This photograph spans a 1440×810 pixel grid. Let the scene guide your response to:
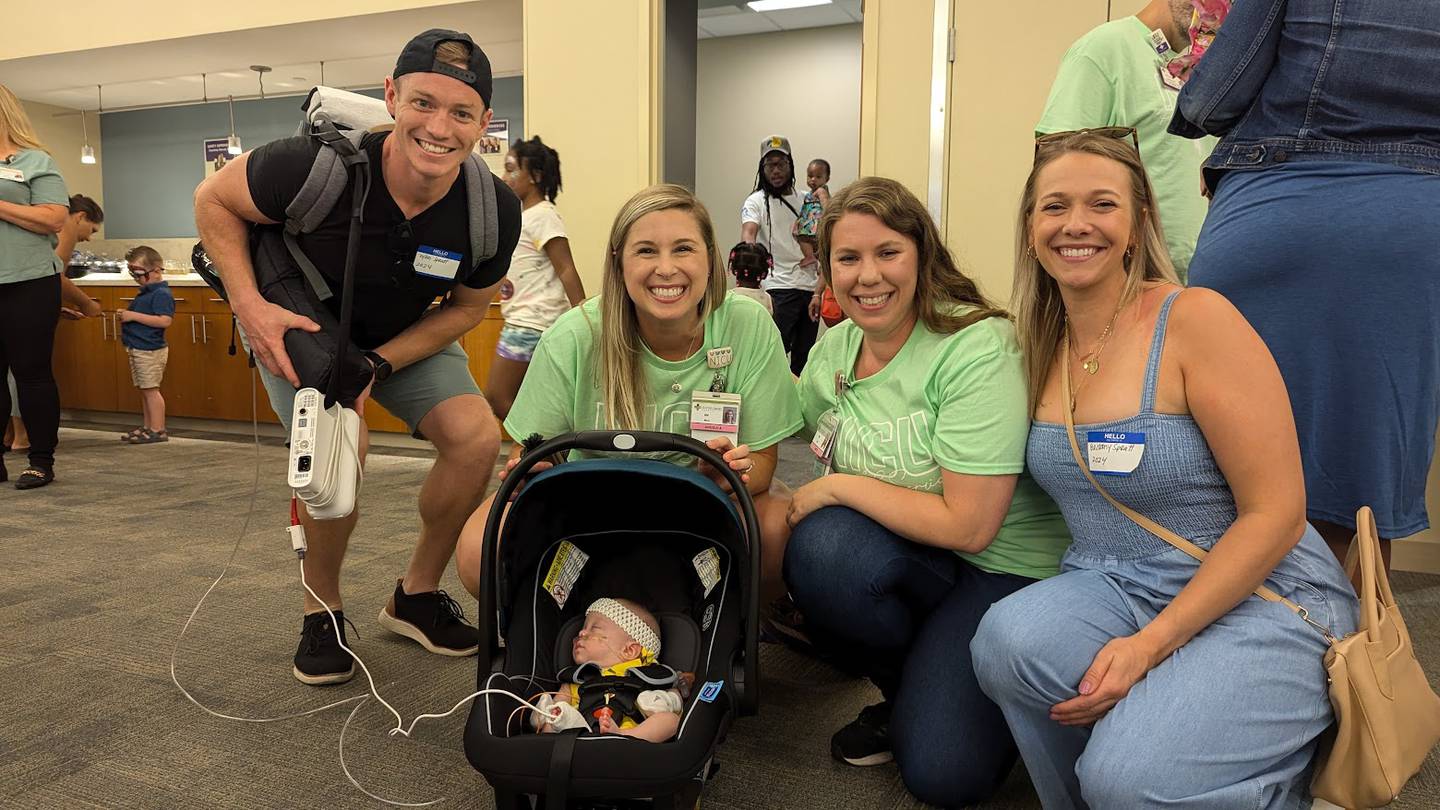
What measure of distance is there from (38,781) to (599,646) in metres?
0.97

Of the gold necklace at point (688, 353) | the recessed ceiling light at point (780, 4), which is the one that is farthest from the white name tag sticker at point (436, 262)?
the recessed ceiling light at point (780, 4)

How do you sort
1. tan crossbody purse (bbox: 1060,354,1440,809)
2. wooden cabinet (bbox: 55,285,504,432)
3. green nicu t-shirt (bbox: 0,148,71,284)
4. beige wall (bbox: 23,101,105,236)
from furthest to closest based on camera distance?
beige wall (bbox: 23,101,105,236) < wooden cabinet (bbox: 55,285,504,432) < green nicu t-shirt (bbox: 0,148,71,284) < tan crossbody purse (bbox: 1060,354,1440,809)

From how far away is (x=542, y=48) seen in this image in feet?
15.9

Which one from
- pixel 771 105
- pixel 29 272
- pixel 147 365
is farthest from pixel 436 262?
pixel 771 105

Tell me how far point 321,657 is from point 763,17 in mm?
7505

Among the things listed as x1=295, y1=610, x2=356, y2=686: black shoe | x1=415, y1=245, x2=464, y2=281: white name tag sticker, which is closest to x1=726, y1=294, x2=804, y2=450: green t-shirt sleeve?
x1=415, y1=245, x2=464, y2=281: white name tag sticker

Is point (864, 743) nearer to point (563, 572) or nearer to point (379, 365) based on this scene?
point (563, 572)

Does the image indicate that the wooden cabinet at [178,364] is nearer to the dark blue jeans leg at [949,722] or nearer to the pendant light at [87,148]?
the pendant light at [87,148]

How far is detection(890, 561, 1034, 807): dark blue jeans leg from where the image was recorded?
4.72 feet

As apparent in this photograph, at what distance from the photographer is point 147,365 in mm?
5543

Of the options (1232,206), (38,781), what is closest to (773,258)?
(1232,206)

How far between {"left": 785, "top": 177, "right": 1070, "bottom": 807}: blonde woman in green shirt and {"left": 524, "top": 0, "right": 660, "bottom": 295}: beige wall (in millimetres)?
3221

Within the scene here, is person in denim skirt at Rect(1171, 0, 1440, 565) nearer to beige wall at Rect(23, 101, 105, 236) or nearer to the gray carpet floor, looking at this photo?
the gray carpet floor

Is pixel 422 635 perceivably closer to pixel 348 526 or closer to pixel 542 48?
pixel 348 526
